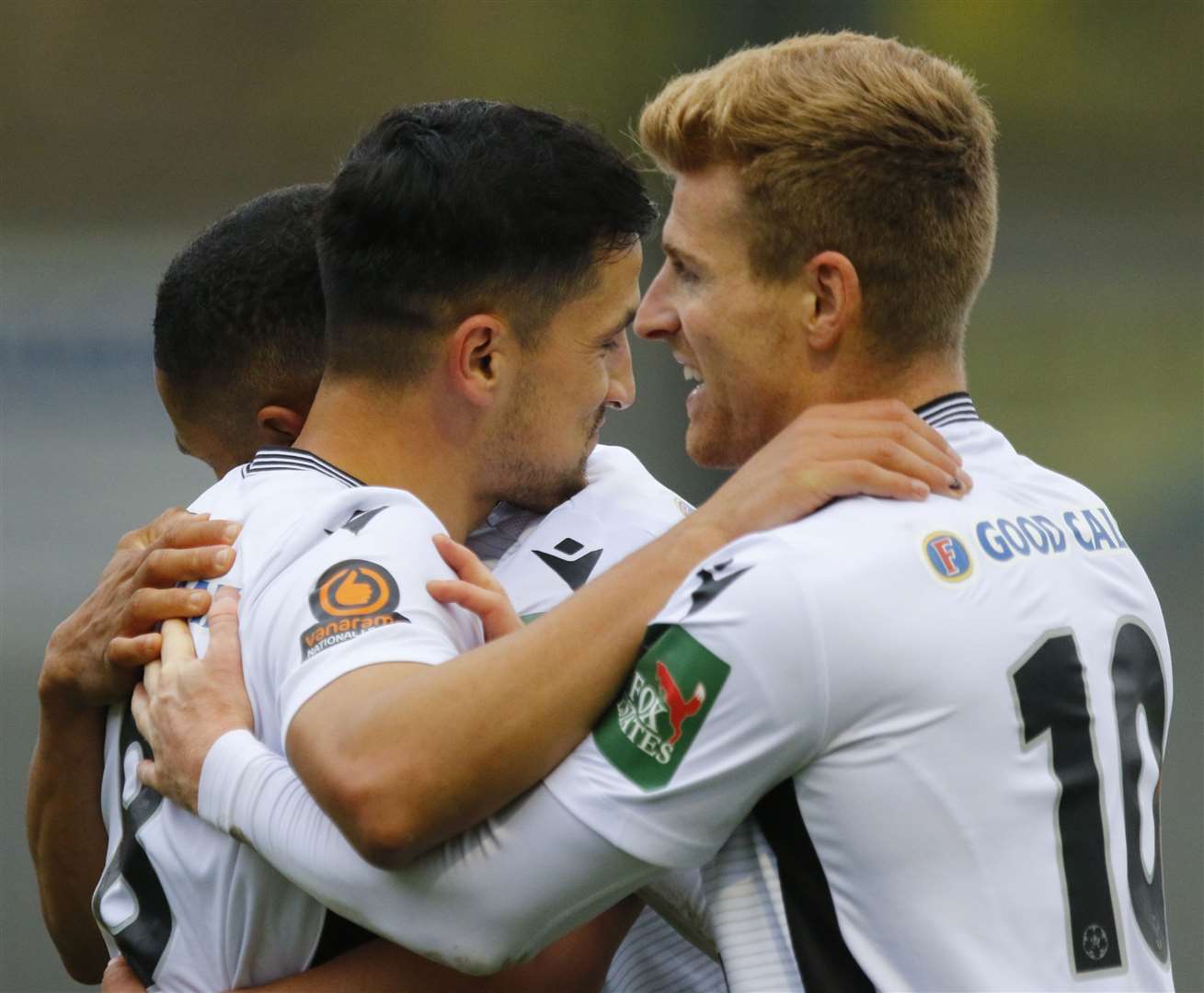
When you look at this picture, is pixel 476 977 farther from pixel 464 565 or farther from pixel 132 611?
pixel 132 611

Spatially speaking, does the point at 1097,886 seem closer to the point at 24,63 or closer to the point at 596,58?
the point at 596,58

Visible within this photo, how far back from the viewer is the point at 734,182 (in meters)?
2.00

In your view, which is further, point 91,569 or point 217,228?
point 91,569

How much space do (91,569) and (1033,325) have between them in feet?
13.3

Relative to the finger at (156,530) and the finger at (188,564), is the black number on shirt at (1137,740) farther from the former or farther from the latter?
the finger at (156,530)

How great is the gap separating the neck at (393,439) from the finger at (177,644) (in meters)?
0.34

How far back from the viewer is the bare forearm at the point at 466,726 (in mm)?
1655

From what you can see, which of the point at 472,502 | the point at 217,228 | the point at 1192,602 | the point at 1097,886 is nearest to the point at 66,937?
the point at 472,502

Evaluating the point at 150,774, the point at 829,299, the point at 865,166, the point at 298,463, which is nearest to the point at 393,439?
the point at 298,463

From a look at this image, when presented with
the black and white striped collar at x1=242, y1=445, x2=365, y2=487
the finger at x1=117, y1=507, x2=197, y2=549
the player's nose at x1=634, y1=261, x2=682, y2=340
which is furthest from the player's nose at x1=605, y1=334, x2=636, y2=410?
the finger at x1=117, y1=507, x2=197, y2=549

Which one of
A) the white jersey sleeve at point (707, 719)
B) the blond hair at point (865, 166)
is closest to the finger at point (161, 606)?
the white jersey sleeve at point (707, 719)

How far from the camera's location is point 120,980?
2125 millimetres

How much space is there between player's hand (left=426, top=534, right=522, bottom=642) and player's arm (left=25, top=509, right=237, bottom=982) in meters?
0.39

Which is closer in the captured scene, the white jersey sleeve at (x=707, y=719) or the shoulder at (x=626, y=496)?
the white jersey sleeve at (x=707, y=719)
